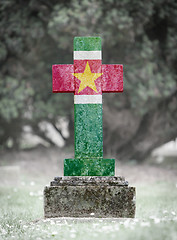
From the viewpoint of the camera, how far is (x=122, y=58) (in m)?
10.0

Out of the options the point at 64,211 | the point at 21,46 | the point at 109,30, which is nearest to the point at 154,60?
the point at 109,30

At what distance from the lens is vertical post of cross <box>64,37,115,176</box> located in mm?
4578

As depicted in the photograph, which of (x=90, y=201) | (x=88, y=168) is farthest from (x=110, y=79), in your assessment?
(x=90, y=201)

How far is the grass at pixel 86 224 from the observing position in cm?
331

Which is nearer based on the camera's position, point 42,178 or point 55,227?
point 55,227

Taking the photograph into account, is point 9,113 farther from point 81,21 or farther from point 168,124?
point 168,124

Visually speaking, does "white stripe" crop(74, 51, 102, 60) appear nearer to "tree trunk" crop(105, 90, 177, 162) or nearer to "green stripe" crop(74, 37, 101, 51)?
"green stripe" crop(74, 37, 101, 51)

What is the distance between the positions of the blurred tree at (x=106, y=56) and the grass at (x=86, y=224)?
3.89 metres

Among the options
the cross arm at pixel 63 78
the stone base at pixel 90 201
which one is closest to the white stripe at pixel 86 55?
the cross arm at pixel 63 78

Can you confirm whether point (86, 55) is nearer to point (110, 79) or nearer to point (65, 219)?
point (110, 79)

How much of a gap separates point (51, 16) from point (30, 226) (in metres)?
6.65

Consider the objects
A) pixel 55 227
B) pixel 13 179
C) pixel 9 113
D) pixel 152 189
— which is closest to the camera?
pixel 55 227

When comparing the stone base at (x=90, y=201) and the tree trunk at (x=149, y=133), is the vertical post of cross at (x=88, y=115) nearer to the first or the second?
the stone base at (x=90, y=201)

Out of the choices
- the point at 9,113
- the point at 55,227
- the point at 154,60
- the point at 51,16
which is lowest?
the point at 55,227
